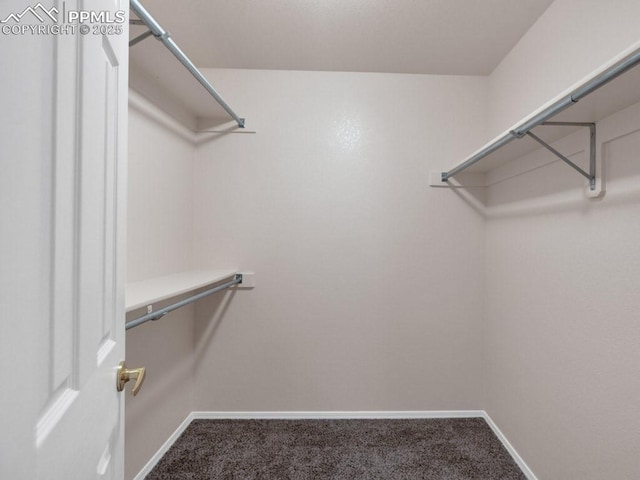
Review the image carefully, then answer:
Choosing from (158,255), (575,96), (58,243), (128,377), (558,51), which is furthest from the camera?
(158,255)

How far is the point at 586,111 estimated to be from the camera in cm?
116

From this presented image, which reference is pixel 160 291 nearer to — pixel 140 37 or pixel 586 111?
pixel 140 37

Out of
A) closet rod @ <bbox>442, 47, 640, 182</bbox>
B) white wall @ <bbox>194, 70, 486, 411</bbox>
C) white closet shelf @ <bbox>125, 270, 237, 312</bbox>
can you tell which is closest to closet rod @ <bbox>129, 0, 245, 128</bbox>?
white wall @ <bbox>194, 70, 486, 411</bbox>

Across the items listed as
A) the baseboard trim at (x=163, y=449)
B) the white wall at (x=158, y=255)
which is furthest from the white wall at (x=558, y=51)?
the baseboard trim at (x=163, y=449)

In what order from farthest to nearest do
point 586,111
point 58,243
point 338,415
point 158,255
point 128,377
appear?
point 338,415, point 158,255, point 586,111, point 128,377, point 58,243

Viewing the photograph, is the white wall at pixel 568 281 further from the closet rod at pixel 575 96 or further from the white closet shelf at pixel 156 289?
the white closet shelf at pixel 156 289

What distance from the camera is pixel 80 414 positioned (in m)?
0.53

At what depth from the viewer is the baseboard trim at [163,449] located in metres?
1.61

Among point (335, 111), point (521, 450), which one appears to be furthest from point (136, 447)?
point (335, 111)

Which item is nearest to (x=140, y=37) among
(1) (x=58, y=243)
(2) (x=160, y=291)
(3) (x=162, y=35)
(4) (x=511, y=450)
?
(3) (x=162, y=35)

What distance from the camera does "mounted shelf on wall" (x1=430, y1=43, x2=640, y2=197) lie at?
2.78 feet

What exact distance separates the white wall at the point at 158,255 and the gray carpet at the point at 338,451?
217 mm

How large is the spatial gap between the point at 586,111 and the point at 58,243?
5.28 ft

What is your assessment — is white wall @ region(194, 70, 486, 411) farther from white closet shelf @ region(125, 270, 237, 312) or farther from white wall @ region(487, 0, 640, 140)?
white closet shelf @ region(125, 270, 237, 312)
